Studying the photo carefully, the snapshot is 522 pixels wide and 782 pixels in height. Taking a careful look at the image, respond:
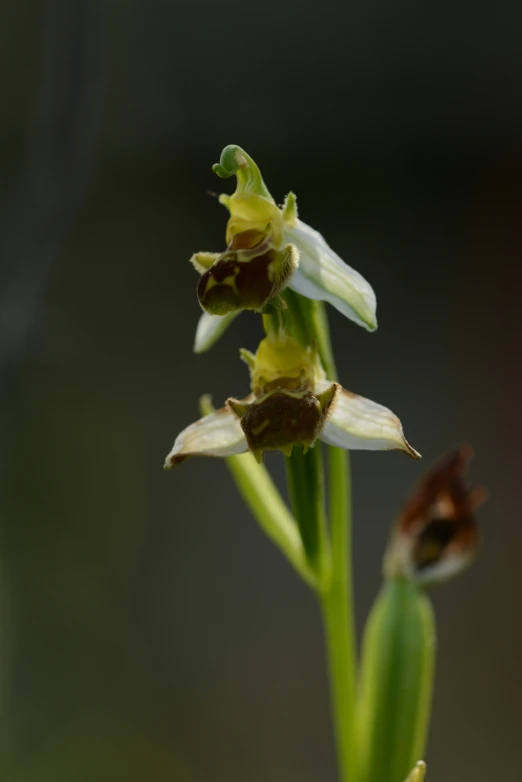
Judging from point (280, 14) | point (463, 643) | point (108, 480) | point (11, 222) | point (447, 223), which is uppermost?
point (280, 14)

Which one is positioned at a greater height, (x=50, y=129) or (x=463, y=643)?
(x=50, y=129)

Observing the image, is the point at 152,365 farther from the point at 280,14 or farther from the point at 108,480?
the point at 280,14

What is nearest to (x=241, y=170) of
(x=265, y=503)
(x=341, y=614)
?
(x=265, y=503)

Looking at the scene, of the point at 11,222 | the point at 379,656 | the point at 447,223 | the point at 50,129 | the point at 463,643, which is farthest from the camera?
the point at 447,223

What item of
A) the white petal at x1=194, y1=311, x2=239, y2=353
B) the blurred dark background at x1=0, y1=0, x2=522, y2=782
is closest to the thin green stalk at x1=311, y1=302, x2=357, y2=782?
the white petal at x1=194, y1=311, x2=239, y2=353

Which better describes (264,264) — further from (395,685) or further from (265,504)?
(395,685)

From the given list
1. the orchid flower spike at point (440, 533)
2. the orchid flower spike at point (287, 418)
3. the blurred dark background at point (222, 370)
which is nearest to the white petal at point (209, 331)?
the orchid flower spike at point (287, 418)

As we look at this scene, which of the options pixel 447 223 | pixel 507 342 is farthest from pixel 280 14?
pixel 507 342
